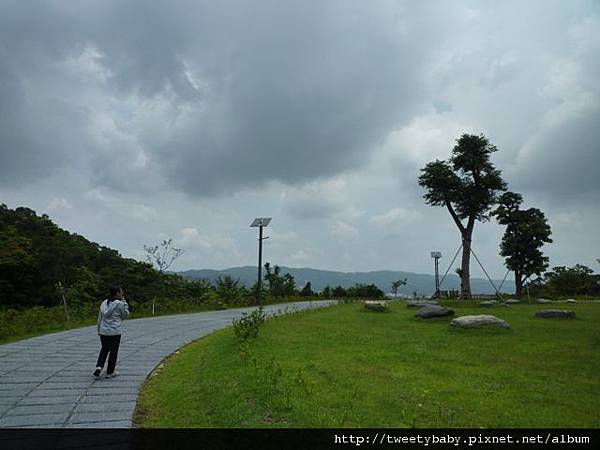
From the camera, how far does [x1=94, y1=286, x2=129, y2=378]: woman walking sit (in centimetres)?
714

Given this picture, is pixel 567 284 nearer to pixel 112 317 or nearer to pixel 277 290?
pixel 277 290

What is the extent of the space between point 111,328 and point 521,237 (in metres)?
32.8

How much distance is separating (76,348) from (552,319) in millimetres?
13714

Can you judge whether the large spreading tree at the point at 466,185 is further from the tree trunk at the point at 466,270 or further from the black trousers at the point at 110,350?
the black trousers at the point at 110,350

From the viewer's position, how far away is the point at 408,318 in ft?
51.6

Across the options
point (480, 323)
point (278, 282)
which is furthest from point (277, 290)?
point (480, 323)

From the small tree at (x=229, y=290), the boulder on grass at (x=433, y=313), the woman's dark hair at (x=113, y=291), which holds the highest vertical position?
the small tree at (x=229, y=290)

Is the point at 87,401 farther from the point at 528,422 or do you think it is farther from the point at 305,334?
the point at 305,334

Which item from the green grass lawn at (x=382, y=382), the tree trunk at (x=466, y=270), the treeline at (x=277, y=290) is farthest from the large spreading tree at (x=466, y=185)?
the green grass lawn at (x=382, y=382)

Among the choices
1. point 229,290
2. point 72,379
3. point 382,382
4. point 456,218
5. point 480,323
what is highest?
point 456,218

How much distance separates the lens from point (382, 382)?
6.25 meters

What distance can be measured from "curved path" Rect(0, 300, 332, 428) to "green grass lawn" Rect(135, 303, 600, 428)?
0.35 meters

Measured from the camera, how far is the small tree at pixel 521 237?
109 ft

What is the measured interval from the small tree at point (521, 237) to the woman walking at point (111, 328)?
30915 mm
